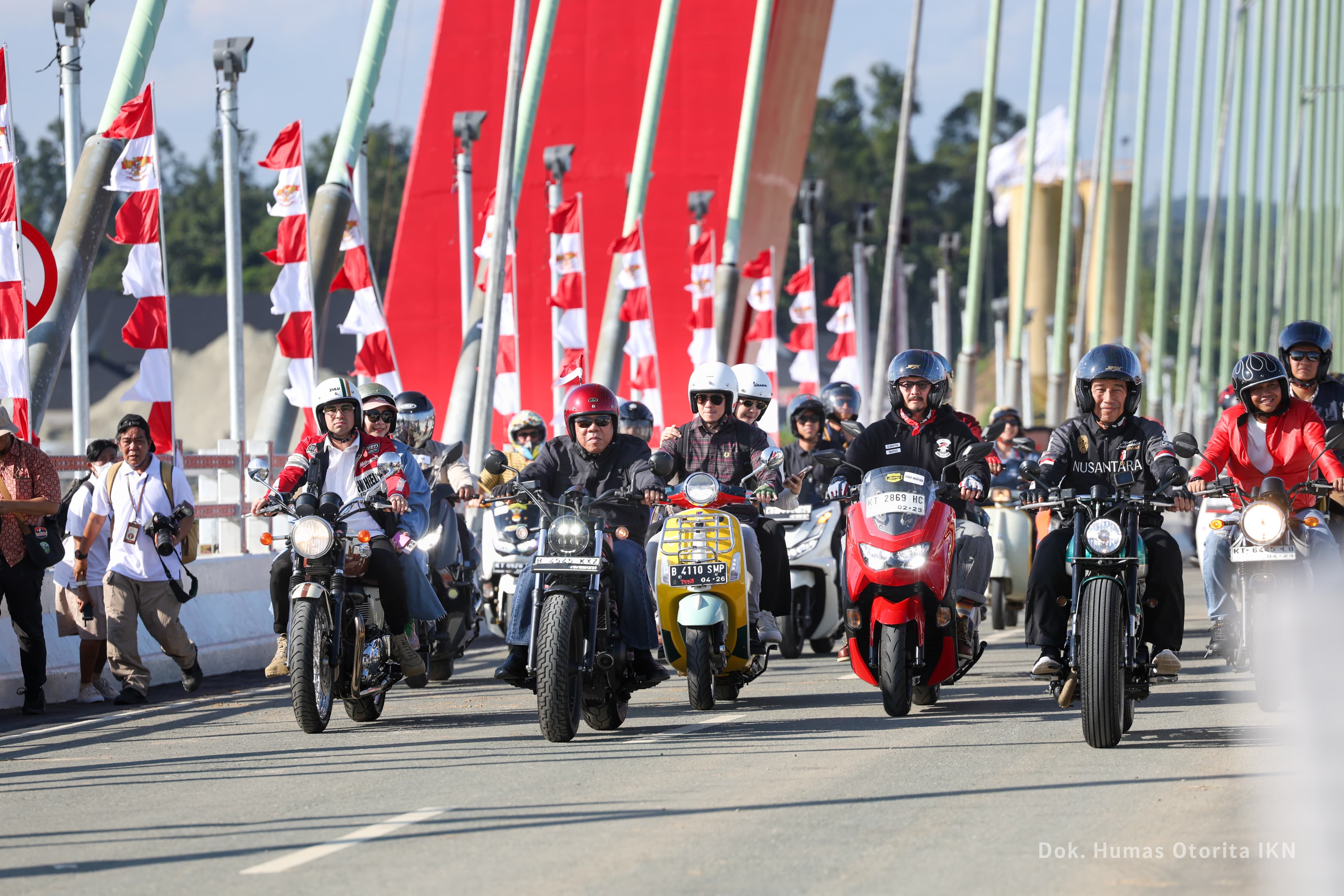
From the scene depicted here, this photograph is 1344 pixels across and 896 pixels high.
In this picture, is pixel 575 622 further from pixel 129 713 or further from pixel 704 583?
pixel 129 713

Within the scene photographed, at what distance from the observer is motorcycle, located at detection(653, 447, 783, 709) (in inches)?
419

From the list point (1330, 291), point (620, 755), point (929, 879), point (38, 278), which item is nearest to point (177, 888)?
point (929, 879)

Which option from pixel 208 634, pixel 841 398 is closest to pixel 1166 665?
pixel 841 398

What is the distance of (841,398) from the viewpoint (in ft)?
53.6

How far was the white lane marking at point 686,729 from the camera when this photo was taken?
995 cm

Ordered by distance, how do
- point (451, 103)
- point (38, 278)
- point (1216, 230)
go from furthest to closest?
point (1216, 230)
point (451, 103)
point (38, 278)

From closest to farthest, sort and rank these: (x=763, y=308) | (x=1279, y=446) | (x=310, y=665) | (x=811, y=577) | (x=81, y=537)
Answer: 1. (x=310, y=665)
2. (x=1279, y=446)
3. (x=81, y=537)
4. (x=811, y=577)
5. (x=763, y=308)

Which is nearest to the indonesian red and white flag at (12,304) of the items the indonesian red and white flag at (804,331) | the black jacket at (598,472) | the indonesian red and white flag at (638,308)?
the black jacket at (598,472)

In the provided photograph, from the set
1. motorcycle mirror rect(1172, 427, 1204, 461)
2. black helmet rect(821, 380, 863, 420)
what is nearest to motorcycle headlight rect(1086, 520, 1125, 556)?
motorcycle mirror rect(1172, 427, 1204, 461)

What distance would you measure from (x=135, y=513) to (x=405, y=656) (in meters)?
2.81

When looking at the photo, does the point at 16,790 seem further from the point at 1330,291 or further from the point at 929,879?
the point at 1330,291

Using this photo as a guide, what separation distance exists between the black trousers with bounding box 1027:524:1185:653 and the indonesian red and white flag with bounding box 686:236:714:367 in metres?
19.2

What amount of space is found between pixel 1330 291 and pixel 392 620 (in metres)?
96.3

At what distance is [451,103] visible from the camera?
3978 cm
